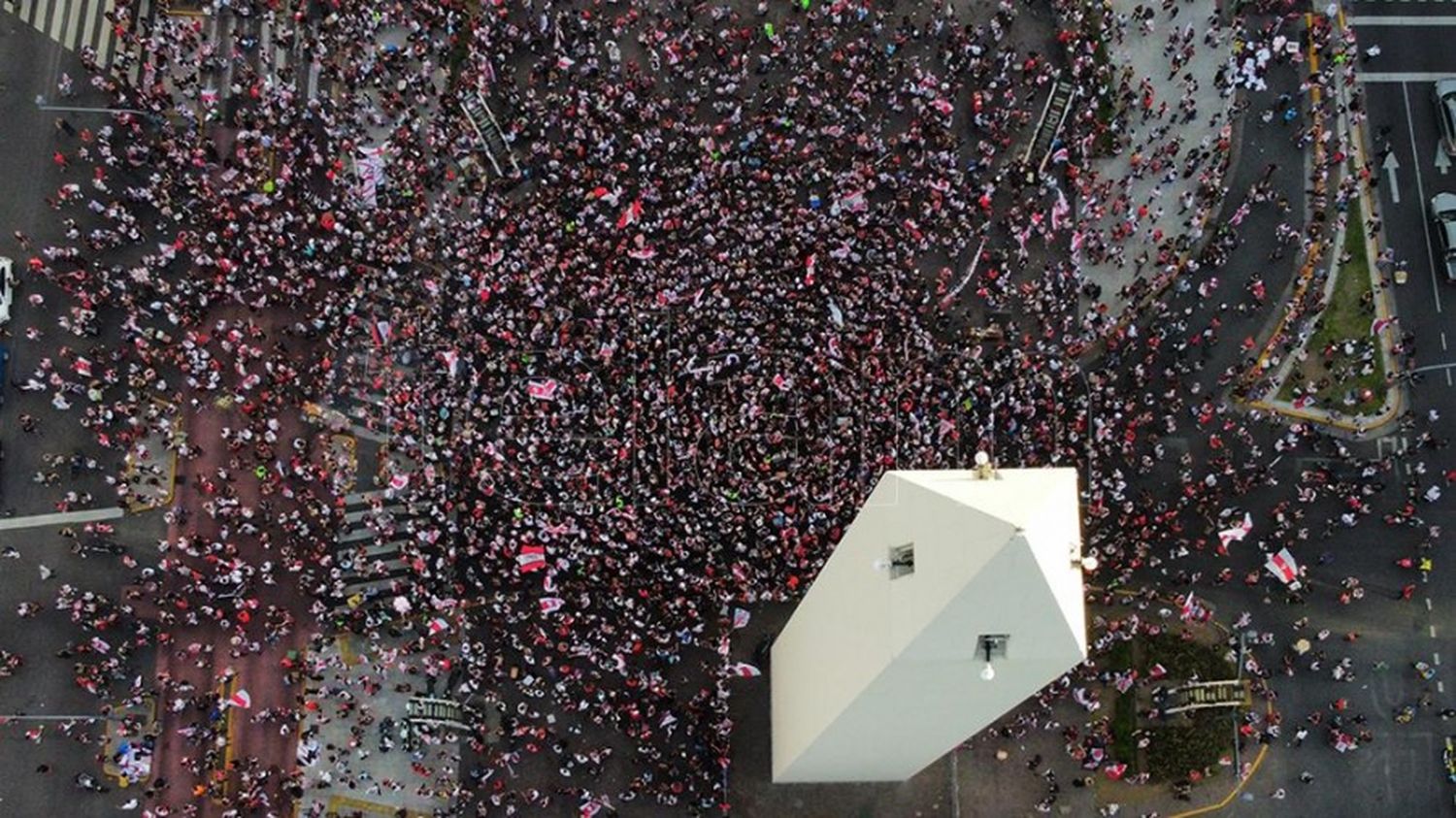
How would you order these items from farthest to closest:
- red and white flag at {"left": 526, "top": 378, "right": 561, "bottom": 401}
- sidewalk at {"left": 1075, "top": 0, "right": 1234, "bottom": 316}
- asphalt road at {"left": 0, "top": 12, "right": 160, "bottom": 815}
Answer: sidewalk at {"left": 1075, "top": 0, "right": 1234, "bottom": 316}, red and white flag at {"left": 526, "top": 378, "right": 561, "bottom": 401}, asphalt road at {"left": 0, "top": 12, "right": 160, "bottom": 815}

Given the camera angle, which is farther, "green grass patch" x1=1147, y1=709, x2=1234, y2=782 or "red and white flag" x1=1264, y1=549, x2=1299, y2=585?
"red and white flag" x1=1264, y1=549, x2=1299, y2=585

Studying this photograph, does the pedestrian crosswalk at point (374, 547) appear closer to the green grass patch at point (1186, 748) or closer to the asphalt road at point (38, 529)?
the asphalt road at point (38, 529)

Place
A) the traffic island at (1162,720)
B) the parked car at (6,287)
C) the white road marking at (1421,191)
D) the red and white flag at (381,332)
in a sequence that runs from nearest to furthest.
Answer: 1. the traffic island at (1162,720)
2. the parked car at (6,287)
3. the red and white flag at (381,332)
4. the white road marking at (1421,191)

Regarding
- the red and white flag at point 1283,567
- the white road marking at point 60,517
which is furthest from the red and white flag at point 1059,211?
the white road marking at point 60,517

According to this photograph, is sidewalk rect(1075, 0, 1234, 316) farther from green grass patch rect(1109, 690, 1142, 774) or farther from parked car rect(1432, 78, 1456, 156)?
green grass patch rect(1109, 690, 1142, 774)

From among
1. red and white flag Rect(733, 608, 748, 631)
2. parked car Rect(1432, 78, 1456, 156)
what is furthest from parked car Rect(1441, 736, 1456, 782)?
red and white flag Rect(733, 608, 748, 631)

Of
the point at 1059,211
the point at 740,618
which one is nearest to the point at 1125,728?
the point at 740,618

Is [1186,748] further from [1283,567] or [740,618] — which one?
[740,618]
